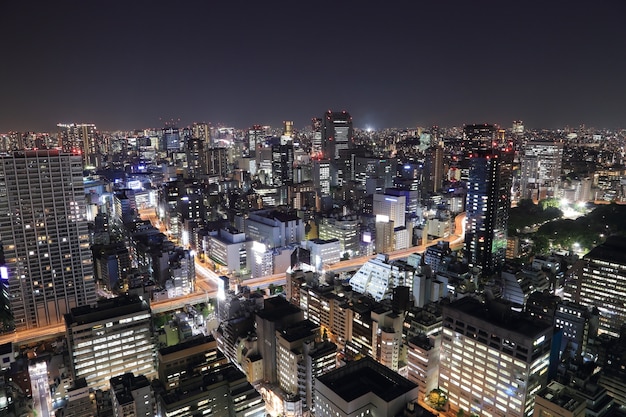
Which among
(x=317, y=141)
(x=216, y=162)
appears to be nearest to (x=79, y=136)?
(x=216, y=162)

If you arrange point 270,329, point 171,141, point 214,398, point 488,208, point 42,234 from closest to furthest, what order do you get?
point 214,398 < point 270,329 < point 42,234 < point 488,208 < point 171,141

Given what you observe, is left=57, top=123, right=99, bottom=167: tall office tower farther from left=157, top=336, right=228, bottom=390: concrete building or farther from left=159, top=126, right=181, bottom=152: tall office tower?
left=157, top=336, right=228, bottom=390: concrete building

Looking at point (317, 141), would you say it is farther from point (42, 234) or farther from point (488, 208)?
point (42, 234)

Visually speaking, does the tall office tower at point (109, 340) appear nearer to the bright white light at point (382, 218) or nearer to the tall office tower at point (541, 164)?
the bright white light at point (382, 218)

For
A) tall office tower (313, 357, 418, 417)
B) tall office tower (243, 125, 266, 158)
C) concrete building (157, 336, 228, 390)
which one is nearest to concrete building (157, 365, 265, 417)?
concrete building (157, 336, 228, 390)

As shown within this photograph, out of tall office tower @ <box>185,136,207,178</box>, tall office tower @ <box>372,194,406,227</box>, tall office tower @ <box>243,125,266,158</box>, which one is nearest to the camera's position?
tall office tower @ <box>372,194,406,227</box>

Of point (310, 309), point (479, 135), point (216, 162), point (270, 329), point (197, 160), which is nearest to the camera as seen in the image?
point (270, 329)

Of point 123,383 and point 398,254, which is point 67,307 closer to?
point 123,383
